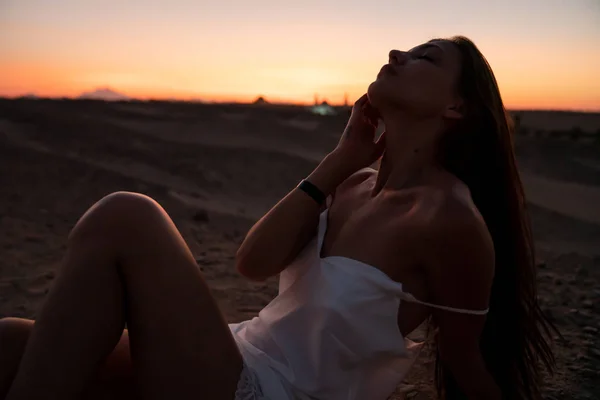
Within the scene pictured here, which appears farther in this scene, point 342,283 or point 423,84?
point 423,84

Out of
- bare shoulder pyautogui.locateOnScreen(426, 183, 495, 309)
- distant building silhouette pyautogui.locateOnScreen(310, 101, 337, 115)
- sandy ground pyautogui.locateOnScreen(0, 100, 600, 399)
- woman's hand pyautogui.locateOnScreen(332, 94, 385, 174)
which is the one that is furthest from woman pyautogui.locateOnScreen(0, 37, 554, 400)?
distant building silhouette pyautogui.locateOnScreen(310, 101, 337, 115)

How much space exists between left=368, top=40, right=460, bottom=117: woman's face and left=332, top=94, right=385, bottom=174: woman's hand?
0.24 m

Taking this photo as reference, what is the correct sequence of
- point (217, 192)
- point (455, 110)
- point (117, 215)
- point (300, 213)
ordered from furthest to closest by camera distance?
1. point (217, 192)
2. point (300, 213)
3. point (455, 110)
4. point (117, 215)

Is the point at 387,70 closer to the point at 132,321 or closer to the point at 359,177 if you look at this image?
the point at 359,177

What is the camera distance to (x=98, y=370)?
1669 mm

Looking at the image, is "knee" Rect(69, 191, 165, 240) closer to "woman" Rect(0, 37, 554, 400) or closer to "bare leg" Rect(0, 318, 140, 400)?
"woman" Rect(0, 37, 554, 400)

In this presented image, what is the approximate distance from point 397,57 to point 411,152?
1.08ft

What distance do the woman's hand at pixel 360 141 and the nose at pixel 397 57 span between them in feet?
0.73

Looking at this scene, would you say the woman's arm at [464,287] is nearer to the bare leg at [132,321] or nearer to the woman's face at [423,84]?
the woman's face at [423,84]

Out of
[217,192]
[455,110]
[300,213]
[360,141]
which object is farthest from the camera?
[217,192]

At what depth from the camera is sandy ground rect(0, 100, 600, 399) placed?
10.9 feet

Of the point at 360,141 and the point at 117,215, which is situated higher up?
the point at 360,141

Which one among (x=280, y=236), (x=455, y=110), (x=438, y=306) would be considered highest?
(x=455, y=110)

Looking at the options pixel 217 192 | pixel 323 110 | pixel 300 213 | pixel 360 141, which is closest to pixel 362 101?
pixel 360 141
